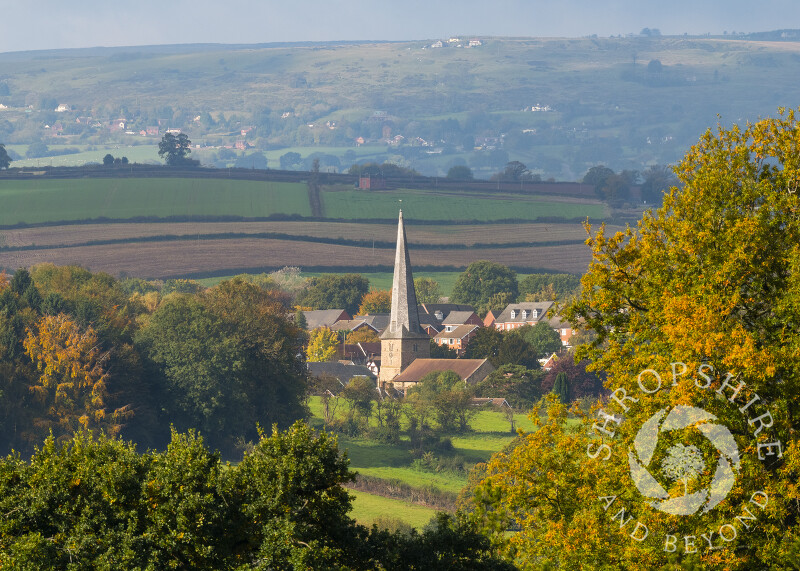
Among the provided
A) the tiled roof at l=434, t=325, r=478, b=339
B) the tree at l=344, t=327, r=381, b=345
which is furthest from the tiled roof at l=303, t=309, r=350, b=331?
the tiled roof at l=434, t=325, r=478, b=339

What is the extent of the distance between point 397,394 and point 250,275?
72.5 metres

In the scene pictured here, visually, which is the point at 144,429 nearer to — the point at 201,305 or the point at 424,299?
the point at 201,305

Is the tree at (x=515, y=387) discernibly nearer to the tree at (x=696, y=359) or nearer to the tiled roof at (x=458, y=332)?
the tiled roof at (x=458, y=332)

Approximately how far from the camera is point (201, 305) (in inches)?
3575

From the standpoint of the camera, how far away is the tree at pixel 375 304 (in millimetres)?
181875

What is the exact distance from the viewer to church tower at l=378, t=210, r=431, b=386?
431 ft

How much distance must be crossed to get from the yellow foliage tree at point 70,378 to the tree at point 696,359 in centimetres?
5300

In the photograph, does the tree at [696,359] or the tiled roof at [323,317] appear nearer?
the tree at [696,359]

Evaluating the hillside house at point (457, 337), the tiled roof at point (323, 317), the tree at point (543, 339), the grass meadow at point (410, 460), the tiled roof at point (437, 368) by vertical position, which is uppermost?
the grass meadow at point (410, 460)

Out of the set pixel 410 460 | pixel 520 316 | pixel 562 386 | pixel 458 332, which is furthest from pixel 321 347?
pixel 410 460

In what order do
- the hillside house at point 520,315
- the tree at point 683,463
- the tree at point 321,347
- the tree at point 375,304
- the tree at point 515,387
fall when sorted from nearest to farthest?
the tree at point 683,463 < the tree at point 515,387 < the tree at point 321,347 < the hillside house at point 520,315 < the tree at point 375,304

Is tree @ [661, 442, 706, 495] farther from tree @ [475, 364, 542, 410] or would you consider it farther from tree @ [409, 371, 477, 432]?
tree @ [475, 364, 542, 410]

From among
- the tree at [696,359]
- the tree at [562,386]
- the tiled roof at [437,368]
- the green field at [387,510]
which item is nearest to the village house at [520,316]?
the tiled roof at [437,368]

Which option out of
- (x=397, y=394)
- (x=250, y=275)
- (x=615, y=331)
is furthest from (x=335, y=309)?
(x=615, y=331)
